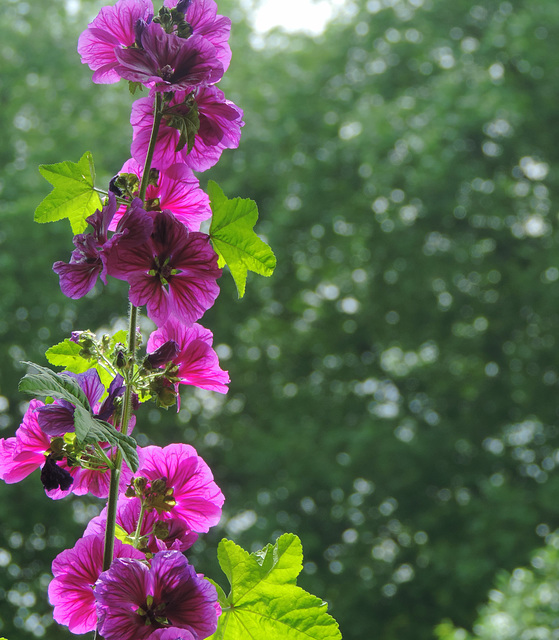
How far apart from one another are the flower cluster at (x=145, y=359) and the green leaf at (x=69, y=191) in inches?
1.1

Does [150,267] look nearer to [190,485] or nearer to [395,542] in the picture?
[190,485]

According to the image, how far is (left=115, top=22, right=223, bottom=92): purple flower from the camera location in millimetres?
1009

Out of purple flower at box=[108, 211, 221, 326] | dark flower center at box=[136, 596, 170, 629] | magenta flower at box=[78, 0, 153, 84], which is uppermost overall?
magenta flower at box=[78, 0, 153, 84]

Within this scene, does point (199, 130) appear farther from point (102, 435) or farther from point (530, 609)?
point (530, 609)

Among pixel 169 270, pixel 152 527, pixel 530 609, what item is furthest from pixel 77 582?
pixel 530 609

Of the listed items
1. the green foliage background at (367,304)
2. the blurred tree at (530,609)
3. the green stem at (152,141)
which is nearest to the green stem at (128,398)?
the green stem at (152,141)

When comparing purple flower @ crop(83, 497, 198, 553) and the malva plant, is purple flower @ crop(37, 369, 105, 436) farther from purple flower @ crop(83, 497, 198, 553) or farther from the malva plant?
purple flower @ crop(83, 497, 198, 553)

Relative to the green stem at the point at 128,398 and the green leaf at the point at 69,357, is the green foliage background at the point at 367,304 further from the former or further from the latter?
the green stem at the point at 128,398

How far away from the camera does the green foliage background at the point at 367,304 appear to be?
30.5ft

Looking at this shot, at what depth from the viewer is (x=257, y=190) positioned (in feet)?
36.3

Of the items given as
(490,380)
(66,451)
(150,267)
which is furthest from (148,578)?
(490,380)

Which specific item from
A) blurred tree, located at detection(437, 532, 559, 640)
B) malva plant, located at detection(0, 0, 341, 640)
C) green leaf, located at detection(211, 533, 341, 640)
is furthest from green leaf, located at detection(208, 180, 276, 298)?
blurred tree, located at detection(437, 532, 559, 640)

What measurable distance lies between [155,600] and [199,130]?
23.6 inches

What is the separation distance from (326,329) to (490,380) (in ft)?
7.63
